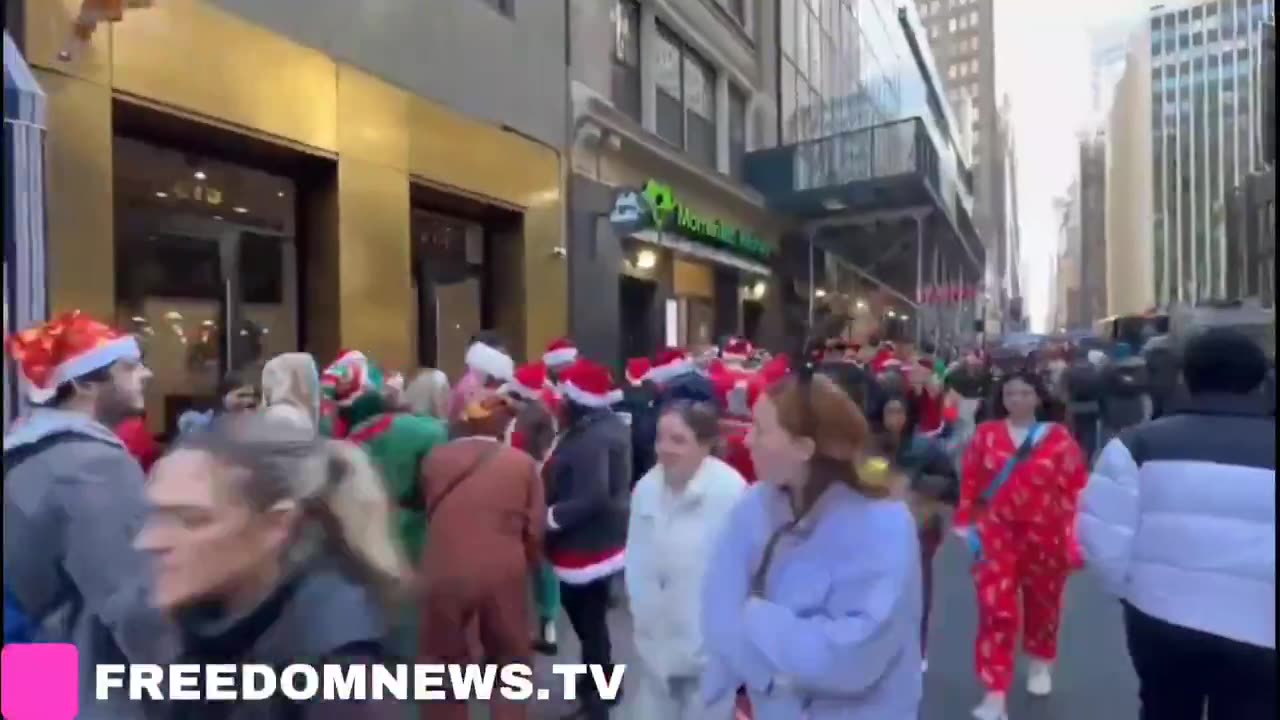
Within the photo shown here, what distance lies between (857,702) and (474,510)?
215 centimetres

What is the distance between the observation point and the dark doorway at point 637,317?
53.7 ft

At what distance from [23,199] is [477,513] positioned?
2680 mm

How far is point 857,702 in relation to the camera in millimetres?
2711

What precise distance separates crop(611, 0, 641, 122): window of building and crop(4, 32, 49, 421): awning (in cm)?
1080

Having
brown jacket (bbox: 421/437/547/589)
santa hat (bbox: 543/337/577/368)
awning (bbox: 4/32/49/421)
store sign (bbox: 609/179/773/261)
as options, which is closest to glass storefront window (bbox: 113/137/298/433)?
awning (bbox: 4/32/49/421)

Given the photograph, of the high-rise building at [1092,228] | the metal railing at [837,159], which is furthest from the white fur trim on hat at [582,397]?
the high-rise building at [1092,228]

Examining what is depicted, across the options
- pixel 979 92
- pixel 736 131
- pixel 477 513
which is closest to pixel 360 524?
pixel 477 513

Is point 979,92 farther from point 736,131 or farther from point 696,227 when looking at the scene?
point 696,227

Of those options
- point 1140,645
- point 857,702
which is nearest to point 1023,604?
point 1140,645

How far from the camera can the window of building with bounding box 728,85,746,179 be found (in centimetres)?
2266

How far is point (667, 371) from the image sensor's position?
782cm

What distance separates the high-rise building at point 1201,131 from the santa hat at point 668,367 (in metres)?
3.49

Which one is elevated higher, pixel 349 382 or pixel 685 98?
pixel 685 98

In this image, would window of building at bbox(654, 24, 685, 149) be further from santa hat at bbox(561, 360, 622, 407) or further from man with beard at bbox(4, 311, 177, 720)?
man with beard at bbox(4, 311, 177, 720)
